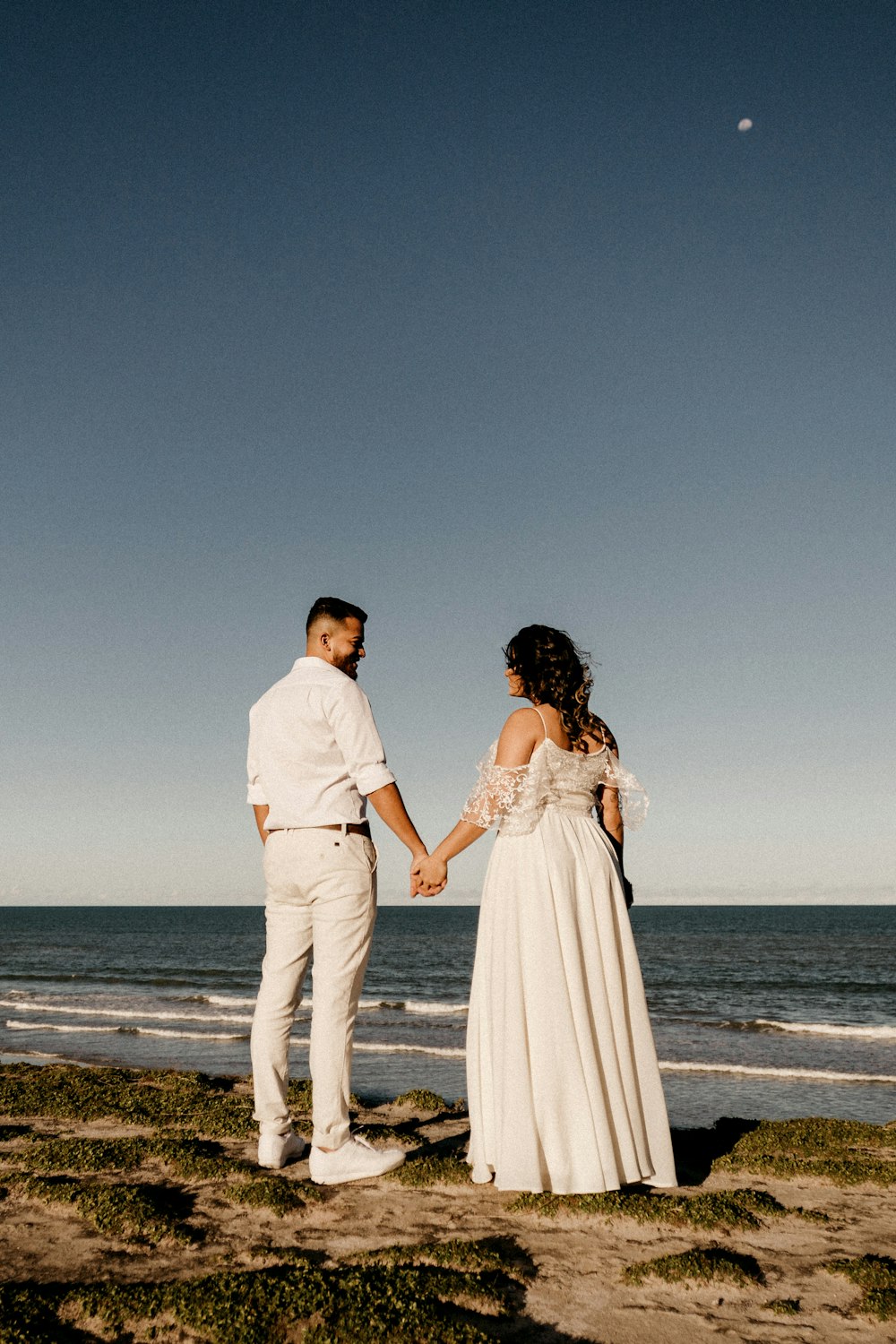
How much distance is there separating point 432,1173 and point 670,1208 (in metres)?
1.16

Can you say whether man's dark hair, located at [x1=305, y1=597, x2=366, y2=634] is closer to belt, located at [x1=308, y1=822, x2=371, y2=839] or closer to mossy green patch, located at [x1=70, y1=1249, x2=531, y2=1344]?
belt, located at [x1=308, y1=822, x2=371, y2=839]

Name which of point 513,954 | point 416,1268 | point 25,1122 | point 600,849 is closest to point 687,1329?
point 416,1268

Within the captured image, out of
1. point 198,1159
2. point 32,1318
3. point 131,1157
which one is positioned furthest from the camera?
point 131,1157

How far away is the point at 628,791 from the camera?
14.3 feet

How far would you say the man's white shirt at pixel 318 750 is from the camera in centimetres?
415

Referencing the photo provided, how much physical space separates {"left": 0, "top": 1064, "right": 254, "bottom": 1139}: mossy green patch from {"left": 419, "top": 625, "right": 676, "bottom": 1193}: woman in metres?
2.21

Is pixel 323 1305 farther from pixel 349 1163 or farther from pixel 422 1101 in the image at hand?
pixel 422 1101

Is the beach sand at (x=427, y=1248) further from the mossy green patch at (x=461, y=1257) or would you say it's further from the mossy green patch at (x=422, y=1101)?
the mossy green patch at (x=422, y=1101)

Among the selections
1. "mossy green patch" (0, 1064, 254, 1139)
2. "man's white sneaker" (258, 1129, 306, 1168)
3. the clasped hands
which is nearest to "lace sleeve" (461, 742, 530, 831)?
the clasped hands

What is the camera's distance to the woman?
3.77 meters

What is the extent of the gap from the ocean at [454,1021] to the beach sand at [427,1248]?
3.73 metres

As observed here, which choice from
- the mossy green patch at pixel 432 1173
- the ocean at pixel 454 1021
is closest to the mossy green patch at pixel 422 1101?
the ocean at pixel 454 1021

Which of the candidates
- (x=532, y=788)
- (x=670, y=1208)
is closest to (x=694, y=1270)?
(x=670, y=1208)

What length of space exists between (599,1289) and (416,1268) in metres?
0.63
